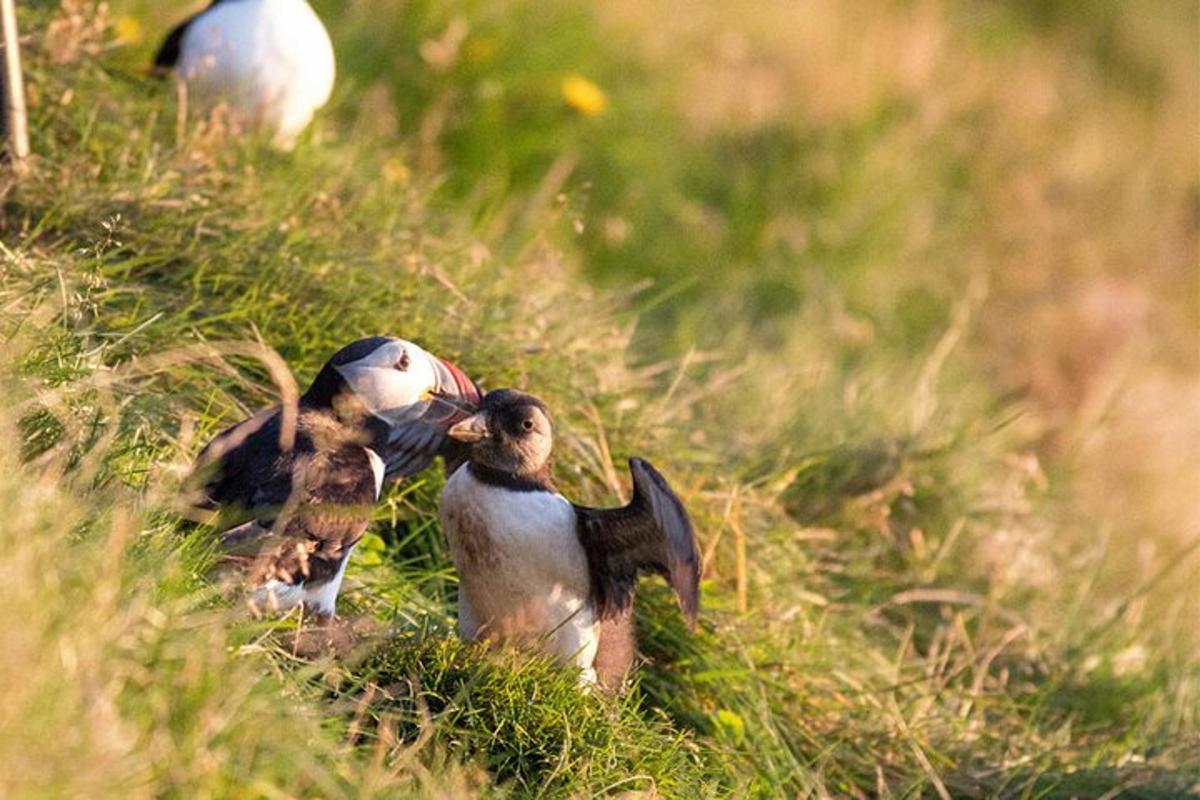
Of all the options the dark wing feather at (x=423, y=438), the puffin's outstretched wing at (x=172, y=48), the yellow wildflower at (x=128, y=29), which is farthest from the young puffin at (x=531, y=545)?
the yellow wildflower at (x=128, y=29)

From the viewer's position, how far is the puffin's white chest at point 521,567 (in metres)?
4.15

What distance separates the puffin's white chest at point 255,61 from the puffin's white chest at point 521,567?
1.95m

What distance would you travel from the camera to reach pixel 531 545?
4.15m

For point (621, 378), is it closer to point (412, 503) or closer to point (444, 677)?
point (412, 503)

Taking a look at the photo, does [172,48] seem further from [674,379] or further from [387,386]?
[387,386]

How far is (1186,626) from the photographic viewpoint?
19.8 ft

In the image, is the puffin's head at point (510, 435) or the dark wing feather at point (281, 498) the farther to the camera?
the puffin's head at point (510, 435)

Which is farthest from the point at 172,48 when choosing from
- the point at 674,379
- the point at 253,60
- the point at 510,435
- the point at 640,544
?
the point at 640,544

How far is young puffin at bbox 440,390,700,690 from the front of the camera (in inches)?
163

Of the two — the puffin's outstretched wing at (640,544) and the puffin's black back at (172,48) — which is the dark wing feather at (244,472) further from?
the puffin's black back at (172,48)

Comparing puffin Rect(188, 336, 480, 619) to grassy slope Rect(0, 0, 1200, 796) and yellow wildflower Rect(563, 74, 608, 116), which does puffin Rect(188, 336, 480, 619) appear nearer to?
grassy slope Rect(0, 0, 1200, 796)

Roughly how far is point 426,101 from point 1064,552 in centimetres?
290

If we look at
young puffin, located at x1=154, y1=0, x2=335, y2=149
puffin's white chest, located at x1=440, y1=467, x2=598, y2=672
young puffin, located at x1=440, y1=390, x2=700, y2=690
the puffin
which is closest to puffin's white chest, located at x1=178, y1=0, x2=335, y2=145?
young puffin, located at x1=154, y1=0, x2=335, y2=149

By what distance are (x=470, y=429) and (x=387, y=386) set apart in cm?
26
